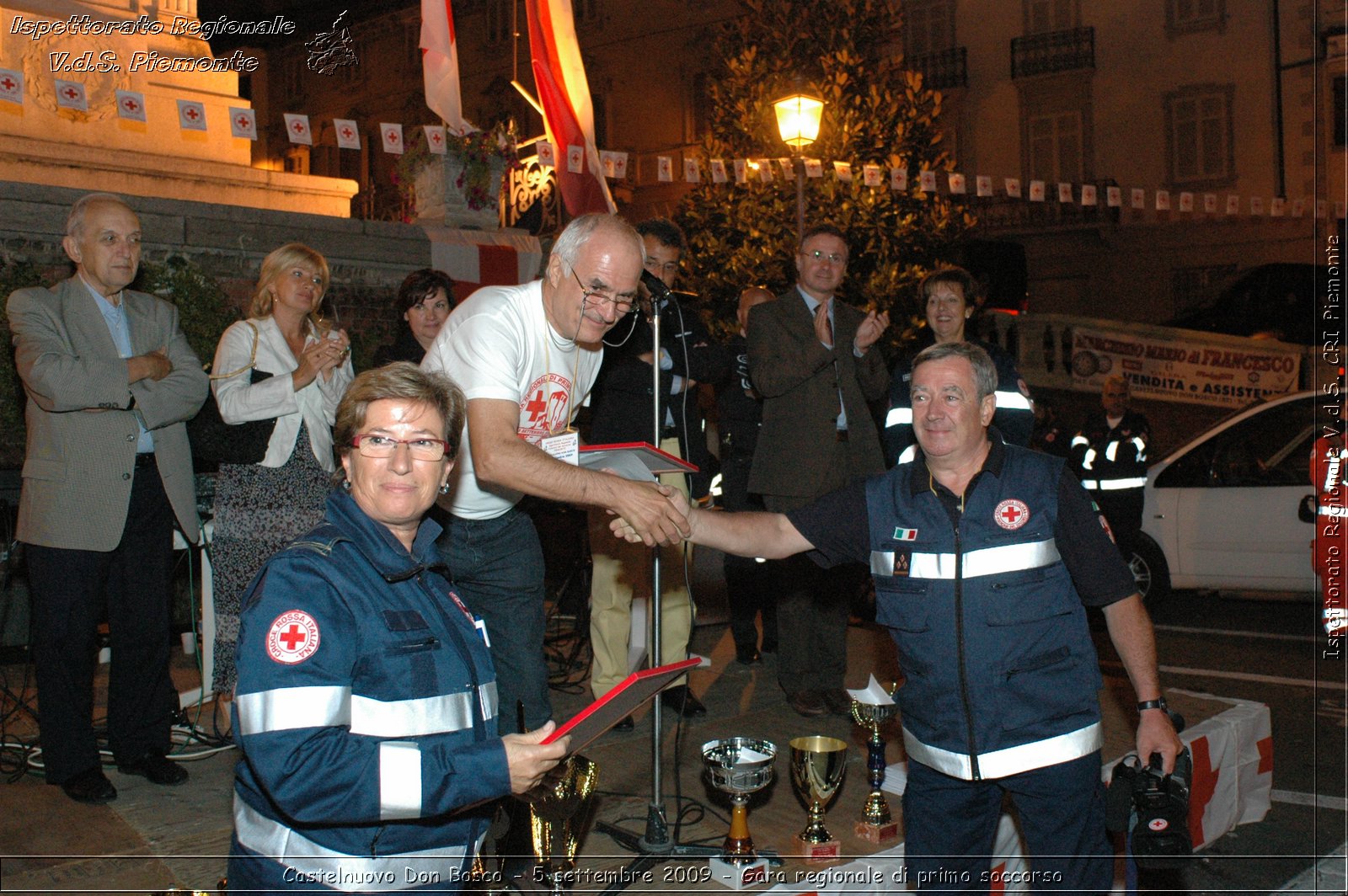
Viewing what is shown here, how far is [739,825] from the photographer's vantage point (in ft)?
12.4

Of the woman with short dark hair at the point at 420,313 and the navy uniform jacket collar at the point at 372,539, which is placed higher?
the woman with short dark hair at the point at 420,313

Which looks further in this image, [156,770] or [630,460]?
[156,770]

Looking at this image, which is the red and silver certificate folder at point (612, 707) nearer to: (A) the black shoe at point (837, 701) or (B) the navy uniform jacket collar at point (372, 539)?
(B) the navy uniform jacket collar at point (372, 539)

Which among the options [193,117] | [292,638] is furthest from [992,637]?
[193,117]

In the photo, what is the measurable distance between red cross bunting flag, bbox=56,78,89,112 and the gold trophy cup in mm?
6280

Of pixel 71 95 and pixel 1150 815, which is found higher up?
pixel 71 95

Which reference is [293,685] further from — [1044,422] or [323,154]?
[323,154]

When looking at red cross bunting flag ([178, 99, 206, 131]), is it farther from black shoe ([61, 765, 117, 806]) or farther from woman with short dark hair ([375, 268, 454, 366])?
black shoe ([61, 765, 117, 806])

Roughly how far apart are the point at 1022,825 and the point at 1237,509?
668 cm

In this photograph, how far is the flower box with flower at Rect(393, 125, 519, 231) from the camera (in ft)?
32.5

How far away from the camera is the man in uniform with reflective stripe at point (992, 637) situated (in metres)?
2.96

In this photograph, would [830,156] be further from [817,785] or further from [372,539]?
[372,539]

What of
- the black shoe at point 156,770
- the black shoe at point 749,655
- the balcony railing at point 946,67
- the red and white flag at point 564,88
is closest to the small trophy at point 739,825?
the black shoe at point 156,770

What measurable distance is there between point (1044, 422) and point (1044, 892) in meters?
7.82
